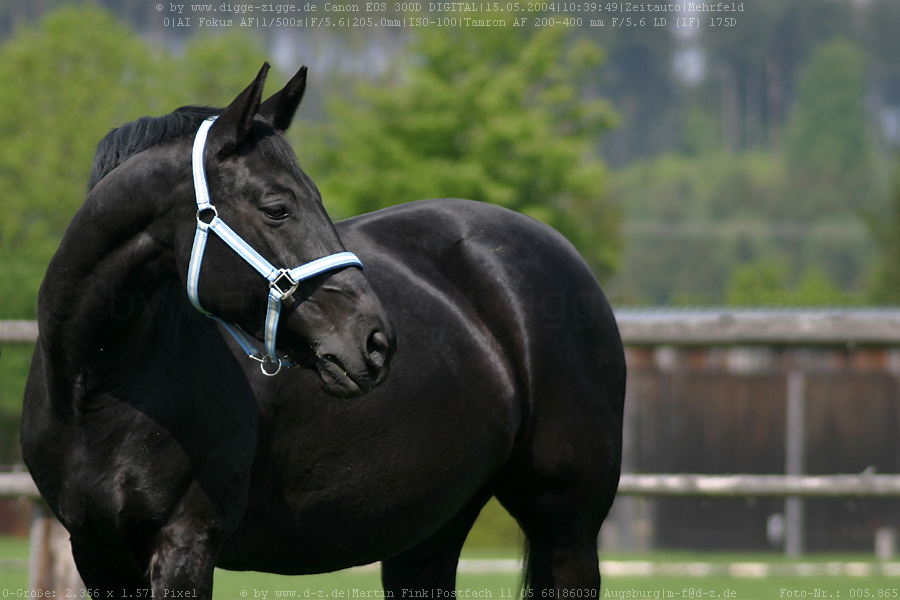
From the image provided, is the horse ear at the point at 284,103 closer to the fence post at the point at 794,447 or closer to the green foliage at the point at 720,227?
the fence post at the point at 794,447

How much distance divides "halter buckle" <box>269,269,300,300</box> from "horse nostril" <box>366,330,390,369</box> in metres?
0.20

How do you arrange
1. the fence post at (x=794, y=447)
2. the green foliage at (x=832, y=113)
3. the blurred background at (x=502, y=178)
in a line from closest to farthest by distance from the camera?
the fence post at (x=794, y=447), the blurred background at (x=502, y=178), the green foliage at (x=832, y=113)

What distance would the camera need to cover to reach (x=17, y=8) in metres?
82.7

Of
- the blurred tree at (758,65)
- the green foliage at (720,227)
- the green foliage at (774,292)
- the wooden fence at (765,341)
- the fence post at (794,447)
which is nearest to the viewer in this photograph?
the wooden fence at (765,341)

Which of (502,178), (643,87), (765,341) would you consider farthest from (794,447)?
(643,87)

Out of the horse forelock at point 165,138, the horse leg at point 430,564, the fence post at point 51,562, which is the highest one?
the horse forelock at point 165,138

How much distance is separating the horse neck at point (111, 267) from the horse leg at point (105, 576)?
1.63 feet

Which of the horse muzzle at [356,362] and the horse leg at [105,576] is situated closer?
the horse muzzle at [356,362]

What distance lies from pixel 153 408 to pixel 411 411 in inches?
29.7

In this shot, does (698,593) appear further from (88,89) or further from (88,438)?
(88,89)

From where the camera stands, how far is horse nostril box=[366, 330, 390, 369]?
2246mm

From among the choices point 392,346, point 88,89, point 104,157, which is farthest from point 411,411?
point 88,89

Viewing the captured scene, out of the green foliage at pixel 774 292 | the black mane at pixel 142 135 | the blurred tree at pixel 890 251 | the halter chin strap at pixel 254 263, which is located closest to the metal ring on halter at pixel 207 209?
the halter chin strap at pixel 254 263

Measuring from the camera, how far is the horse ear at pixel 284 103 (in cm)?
247
